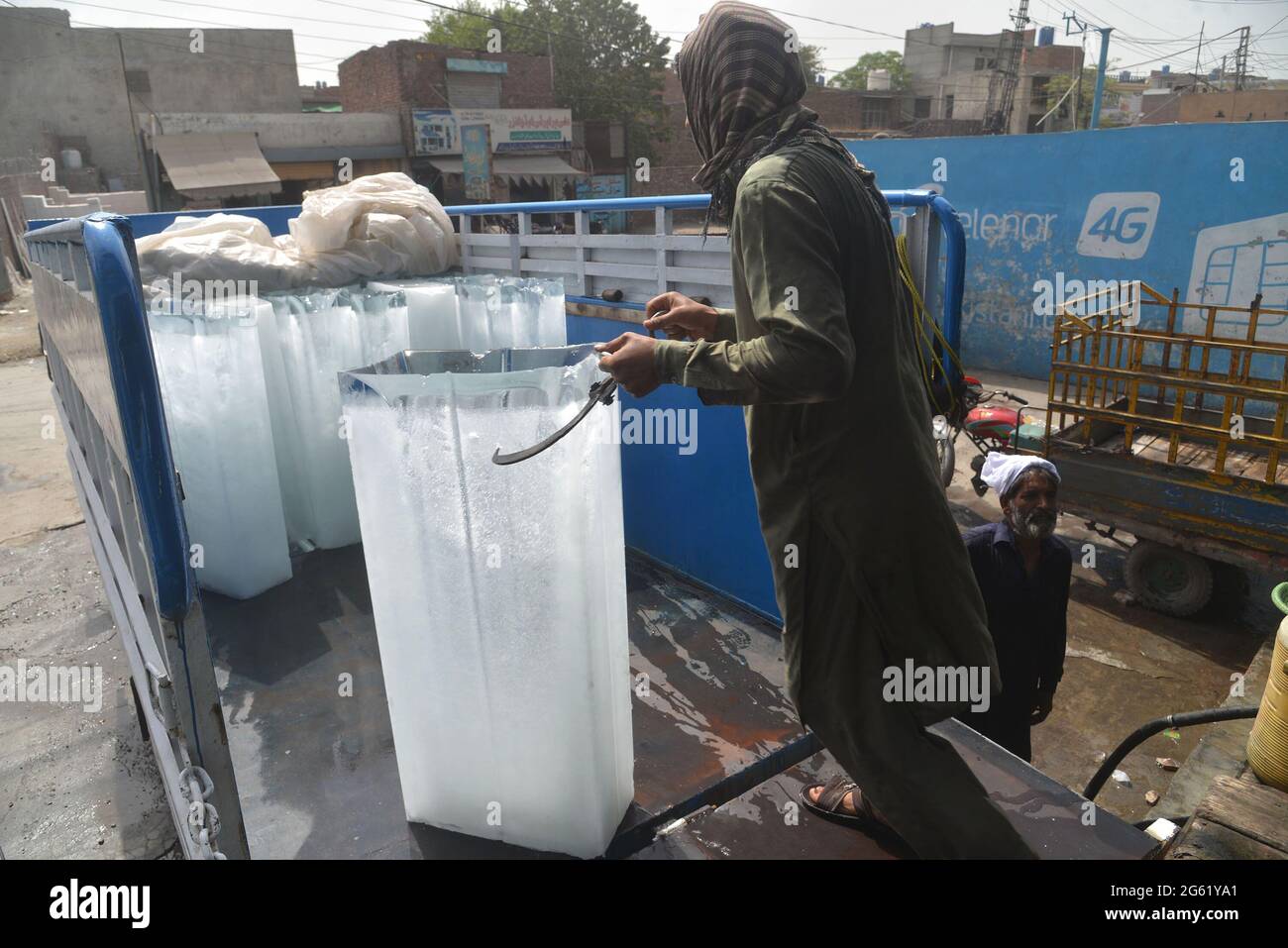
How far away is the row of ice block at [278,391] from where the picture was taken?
3.45 metres

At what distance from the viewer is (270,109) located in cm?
2461

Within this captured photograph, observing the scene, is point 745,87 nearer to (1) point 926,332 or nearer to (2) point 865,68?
(1) point 926,332

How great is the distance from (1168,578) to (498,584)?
5029 mm

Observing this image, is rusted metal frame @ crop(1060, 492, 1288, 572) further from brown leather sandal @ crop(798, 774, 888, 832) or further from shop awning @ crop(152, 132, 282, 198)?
shop awning @ crop(152, 132, 282, 198)

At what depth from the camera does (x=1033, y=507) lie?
2951mm

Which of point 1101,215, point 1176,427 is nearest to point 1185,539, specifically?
point 1176,427

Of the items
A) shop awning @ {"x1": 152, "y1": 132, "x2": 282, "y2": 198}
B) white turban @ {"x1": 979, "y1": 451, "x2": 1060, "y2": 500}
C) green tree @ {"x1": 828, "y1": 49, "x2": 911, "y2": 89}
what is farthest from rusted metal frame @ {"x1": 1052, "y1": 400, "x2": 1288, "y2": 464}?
green tree @ {"x1": 828, "y1": 49, "x2": 911, "y2": 89}

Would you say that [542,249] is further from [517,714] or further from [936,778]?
[936,778]

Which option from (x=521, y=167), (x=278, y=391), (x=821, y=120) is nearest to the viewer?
(x=278, y=391)

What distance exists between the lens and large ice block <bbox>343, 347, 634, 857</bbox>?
183 cm

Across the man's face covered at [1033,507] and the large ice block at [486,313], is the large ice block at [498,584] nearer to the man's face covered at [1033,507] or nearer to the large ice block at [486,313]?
the man's face covered at [1033,507]

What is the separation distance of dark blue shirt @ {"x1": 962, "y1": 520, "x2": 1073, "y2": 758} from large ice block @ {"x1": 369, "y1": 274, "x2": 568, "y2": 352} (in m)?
2.24

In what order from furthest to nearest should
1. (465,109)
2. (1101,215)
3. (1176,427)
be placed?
(465,109), (1101,215), (1176,427)

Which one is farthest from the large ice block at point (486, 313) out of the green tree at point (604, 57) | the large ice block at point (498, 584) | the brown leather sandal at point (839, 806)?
the green tree at point (604, 57)
